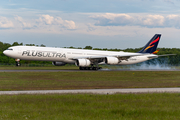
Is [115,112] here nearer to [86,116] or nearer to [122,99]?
[86,116]

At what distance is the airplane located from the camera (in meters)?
45.2

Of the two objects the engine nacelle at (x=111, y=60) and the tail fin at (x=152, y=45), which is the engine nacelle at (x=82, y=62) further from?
the tail fin at (x=152, y=45)

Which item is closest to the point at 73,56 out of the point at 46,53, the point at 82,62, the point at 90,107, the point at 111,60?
the point at 82,62

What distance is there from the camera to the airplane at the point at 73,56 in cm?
4522

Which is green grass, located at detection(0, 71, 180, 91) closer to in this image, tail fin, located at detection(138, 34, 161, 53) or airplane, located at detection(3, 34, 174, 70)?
airplane, located at detection(3, 34, 174, 70)

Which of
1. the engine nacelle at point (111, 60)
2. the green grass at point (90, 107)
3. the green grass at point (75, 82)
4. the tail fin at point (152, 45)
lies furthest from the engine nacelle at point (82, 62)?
the green grass at point (90, 107)

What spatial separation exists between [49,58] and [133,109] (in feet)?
119

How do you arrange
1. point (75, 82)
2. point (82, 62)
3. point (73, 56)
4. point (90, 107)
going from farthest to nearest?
1. point (73, 56)
2. point (82, 62)
3. point (75, 82)
4. point (90, 107)

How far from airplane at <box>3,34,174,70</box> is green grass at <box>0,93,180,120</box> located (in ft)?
102

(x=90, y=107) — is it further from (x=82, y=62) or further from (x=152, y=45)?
(x=152, y=45)

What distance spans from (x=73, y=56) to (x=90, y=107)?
122ft

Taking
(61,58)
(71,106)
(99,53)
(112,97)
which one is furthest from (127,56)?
(71,106)

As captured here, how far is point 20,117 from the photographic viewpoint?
407 inches

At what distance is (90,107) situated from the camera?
41.3 ft
